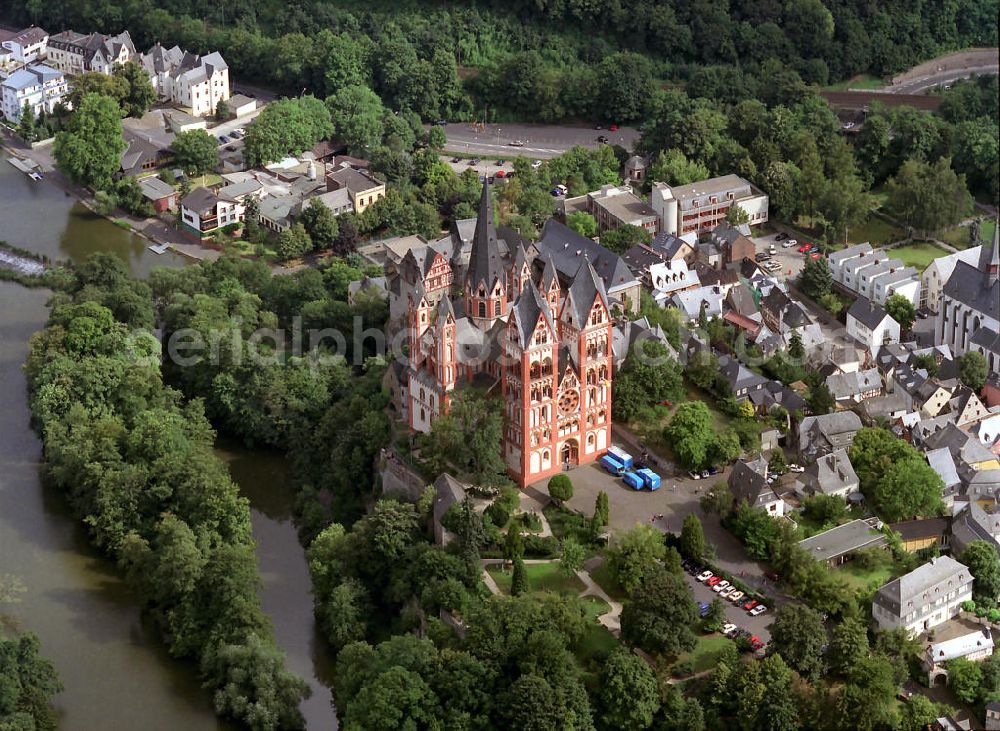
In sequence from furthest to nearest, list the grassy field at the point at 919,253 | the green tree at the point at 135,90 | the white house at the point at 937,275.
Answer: the green tree at the point at 135,90 < the grassy field at the point at 919,253 < the white house at the point at 937,275

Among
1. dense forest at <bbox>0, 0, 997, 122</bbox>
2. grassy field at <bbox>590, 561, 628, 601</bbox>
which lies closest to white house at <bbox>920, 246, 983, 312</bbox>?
dense forest at <bbox>0, 0, 997, 122</bbox>

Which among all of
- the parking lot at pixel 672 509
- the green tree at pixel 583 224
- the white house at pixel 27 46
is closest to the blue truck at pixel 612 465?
the parking lot at pixel 672 509

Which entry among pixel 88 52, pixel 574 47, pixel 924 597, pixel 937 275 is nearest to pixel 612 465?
pixel 924 597

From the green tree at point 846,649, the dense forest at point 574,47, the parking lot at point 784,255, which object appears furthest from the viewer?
the dense forest at point 574,47

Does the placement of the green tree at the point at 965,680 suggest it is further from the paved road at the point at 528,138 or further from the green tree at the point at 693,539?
the paved road at the point at 528,138

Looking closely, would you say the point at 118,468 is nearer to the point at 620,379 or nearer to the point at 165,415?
the point at 165,415
